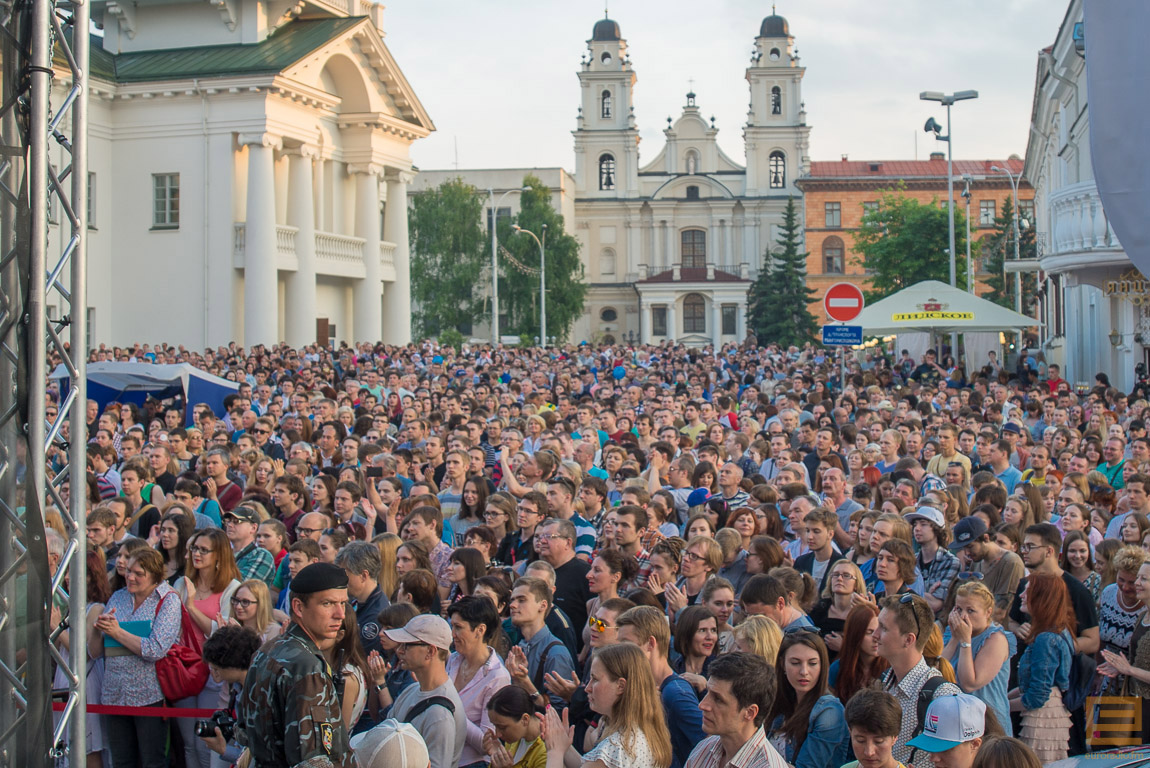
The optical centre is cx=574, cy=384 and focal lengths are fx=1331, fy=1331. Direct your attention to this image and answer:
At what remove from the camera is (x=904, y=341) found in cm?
4741

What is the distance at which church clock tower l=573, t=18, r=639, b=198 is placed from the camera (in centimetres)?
10169

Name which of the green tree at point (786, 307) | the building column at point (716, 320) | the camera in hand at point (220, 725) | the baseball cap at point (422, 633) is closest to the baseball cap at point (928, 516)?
the baseball cap at point (422, 633)

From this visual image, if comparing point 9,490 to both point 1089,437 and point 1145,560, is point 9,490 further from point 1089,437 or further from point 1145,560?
point 1089,437

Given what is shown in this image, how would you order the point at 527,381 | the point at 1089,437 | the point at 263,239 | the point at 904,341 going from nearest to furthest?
the point at 1089,437, the point at 527,381, the point at 263,239, the point at 904,341

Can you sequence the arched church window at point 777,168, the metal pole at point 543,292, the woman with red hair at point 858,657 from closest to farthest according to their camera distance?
the woman with red hair at point 858,657 → the metal pole at point 543,292 → the arched church window at point 777,168

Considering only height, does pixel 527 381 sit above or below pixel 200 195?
below

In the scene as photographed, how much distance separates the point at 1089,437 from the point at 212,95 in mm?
32457

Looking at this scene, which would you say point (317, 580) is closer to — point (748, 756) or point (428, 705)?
point (428, 705)

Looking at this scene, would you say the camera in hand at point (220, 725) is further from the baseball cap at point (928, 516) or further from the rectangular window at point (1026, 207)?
the rectangular window at point (1026, 207)

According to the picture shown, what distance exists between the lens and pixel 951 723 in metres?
5.05

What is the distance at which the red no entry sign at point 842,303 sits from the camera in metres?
17.0

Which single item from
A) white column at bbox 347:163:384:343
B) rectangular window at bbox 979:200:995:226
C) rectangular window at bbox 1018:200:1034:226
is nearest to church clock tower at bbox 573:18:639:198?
rectangular window at bbox 979:200:995:226

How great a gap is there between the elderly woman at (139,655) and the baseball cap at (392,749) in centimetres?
285

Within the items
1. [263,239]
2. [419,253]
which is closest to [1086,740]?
[263,239]
